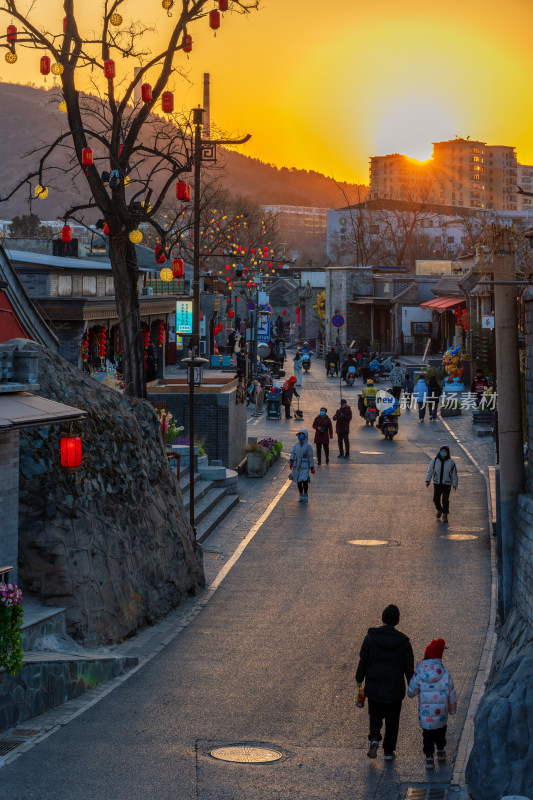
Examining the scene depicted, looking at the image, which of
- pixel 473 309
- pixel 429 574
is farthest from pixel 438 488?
pixel 473 309

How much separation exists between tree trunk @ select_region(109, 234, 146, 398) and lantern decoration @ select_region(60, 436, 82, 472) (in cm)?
1044

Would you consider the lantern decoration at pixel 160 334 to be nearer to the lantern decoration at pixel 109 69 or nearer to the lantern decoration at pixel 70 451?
the lantern decoration at pixel 109 69

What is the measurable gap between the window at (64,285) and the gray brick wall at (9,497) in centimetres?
1644

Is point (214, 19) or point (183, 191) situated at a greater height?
point (214, 19)

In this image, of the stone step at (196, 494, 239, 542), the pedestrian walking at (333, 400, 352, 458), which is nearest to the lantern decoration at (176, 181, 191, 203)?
the stone step at (196, 494, 239, 542)

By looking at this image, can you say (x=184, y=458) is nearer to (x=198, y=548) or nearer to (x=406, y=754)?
(x=198, y=548)

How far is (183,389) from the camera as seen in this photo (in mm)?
29656

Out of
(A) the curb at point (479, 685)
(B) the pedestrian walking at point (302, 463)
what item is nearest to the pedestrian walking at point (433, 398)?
(B) the pedestrian walking at point (302, 463)

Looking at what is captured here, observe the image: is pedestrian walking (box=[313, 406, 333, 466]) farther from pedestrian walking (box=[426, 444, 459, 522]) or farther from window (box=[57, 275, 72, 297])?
window (box=[57, 275, 72, 297])

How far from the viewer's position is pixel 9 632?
10.7 metres

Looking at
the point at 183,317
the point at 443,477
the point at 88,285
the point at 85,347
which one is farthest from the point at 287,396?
the point at 443,477

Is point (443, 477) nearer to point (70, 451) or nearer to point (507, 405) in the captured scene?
point (507, 405)

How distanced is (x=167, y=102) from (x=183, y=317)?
17.0 m

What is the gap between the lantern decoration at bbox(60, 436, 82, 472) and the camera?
1380cm
